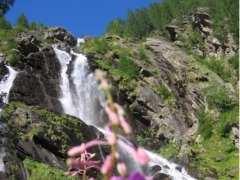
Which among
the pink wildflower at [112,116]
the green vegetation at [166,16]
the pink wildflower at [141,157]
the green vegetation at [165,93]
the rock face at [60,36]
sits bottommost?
→ the pink wildflower at [141,157]

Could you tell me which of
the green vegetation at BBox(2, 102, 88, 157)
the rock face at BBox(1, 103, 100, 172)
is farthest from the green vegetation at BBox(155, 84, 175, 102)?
the green vegetation at BBox(2, 102, 88, 157)

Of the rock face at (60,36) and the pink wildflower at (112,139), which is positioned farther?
the rock face at (60,36)

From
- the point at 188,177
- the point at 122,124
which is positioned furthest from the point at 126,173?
the point at 188,177

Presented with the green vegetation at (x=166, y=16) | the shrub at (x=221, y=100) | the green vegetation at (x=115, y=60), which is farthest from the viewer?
the green vegetation at (x=166, y=16)

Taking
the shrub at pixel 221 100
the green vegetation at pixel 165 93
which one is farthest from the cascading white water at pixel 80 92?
the shrub at pixel 221 100

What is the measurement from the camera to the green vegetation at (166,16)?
6888 centimetres

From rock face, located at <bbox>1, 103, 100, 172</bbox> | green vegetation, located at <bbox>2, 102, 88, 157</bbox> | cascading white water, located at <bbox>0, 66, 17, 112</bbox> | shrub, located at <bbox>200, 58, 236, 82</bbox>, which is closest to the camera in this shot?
rock face, located at <bbox>1, 103, 100, 172</bbox>

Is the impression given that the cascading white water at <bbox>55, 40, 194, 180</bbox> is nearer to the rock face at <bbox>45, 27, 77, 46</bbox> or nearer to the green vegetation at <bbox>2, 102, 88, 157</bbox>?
the rock face at <bbox>45, 27, 77, 46</bbox>

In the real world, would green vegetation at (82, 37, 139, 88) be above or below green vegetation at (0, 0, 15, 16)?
above

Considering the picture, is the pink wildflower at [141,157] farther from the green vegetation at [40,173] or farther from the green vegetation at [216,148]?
the green vegetation at [216,148]

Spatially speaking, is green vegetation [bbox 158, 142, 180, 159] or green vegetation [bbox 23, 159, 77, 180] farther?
green vegetation [bbox 158, 142, 180, 159]

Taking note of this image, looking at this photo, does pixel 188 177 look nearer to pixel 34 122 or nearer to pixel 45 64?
pixel 34 122

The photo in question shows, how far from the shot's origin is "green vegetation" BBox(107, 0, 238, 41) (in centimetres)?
6888

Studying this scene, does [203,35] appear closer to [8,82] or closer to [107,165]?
[8,82]
